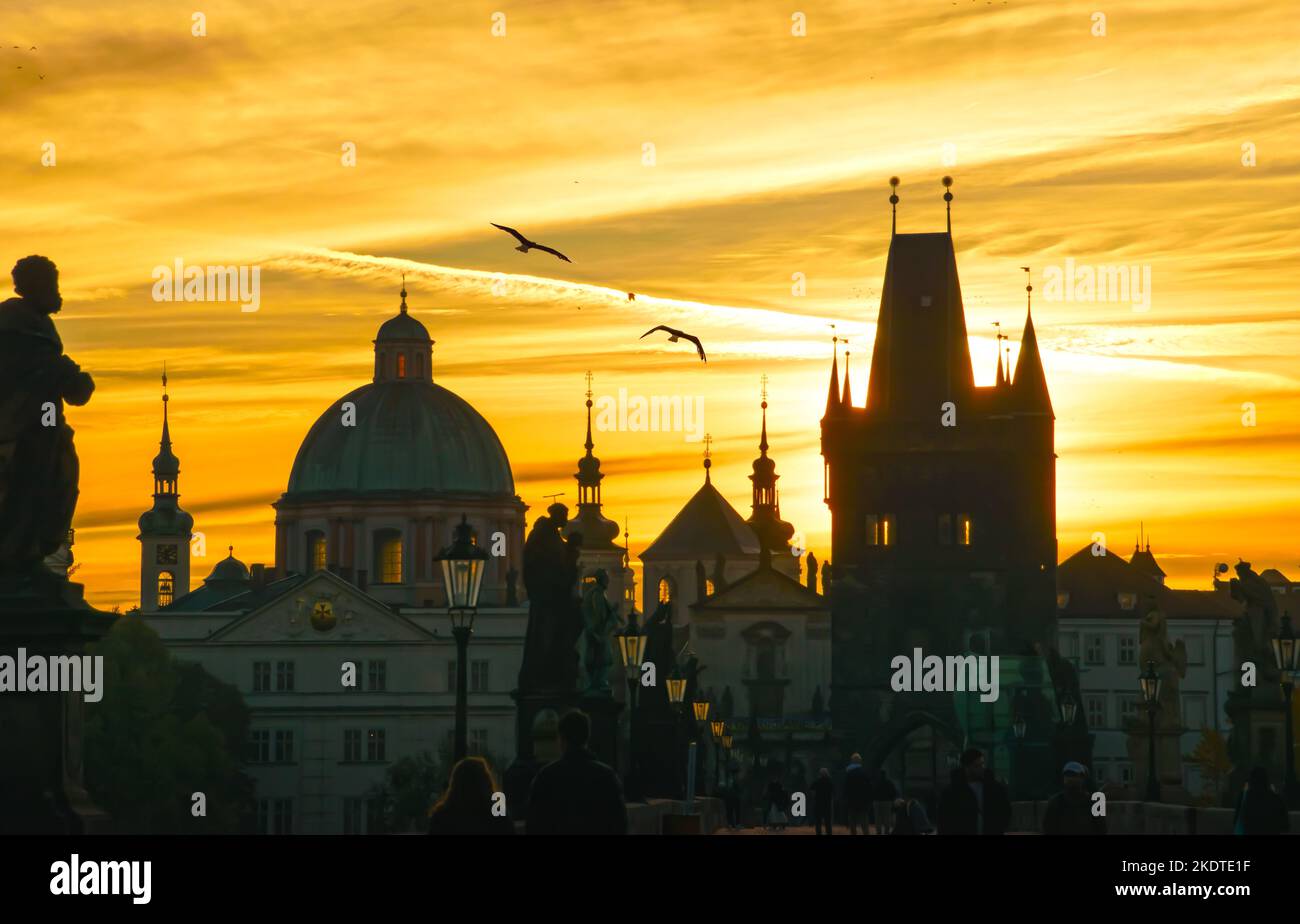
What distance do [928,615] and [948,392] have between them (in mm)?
10299

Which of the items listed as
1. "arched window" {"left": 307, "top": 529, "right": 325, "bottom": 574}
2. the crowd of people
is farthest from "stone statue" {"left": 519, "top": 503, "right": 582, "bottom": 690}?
"arched window" {"left": 307, "top": 529, "right": 325, "bottom": 574}

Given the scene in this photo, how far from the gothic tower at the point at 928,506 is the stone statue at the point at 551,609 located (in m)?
100

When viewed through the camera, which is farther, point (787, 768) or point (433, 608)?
point (433, 608)

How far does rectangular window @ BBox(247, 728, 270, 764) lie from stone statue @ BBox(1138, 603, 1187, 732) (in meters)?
70.2

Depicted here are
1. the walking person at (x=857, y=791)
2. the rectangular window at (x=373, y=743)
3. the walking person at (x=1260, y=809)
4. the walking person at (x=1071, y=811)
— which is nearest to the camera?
the walking person at (x=1071, y=811)

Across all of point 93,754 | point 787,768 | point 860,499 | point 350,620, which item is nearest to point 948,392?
point 860,499

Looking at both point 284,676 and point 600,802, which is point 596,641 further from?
point 284,676

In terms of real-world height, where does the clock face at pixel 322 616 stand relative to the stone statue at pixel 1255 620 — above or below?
above

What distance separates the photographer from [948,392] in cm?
13600

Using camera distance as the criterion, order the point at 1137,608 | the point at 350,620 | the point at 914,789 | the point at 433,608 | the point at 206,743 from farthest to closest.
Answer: the point at 1137,608 < the point at 433,608 < the point at 350,620 < the point at 914,789 < the point at 206,743

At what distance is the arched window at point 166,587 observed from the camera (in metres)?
190

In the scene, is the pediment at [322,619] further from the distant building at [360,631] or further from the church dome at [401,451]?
the church dome at [401,451]

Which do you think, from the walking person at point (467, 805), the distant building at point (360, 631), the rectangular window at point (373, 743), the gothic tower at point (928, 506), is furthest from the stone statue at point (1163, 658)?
the rectangular window at point (373, 743)
